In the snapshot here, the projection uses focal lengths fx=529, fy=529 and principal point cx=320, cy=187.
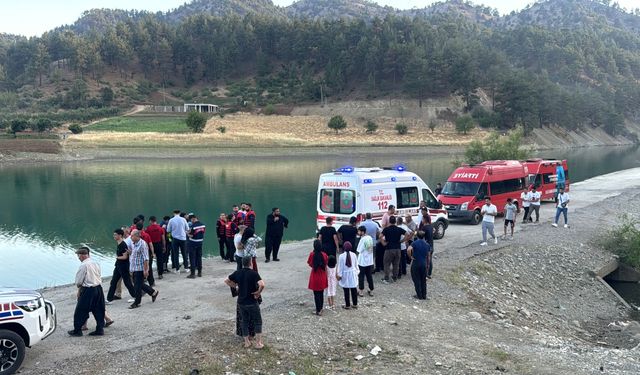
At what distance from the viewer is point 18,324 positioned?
8305 millimetres

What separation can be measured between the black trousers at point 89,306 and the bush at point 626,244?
18955 mm

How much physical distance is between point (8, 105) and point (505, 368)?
131730 millimetres

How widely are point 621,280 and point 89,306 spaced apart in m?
19.0

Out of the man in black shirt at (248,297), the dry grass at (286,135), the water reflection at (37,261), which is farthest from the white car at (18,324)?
the dry grass at (286,135)

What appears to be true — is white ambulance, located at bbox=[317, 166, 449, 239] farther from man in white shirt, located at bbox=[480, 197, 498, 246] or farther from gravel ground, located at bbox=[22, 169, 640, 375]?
man in white shirt, located at bbox=[480, 197, 498, 246]

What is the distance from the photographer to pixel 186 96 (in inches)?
5645

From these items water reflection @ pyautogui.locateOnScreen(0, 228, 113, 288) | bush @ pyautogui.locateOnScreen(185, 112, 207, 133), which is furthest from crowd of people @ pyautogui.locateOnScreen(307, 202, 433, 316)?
bush @ pyautogui.locateOnScreen(185, 112, 207, 133)

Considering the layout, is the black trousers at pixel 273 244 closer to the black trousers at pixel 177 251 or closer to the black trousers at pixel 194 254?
the black trousers at pixel 194 254

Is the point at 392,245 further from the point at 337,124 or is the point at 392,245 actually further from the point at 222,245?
the point at 337,124

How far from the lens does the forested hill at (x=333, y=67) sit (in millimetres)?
113250

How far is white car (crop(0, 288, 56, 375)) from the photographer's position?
8.10 m

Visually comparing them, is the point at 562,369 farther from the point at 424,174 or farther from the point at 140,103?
the point at 140,103

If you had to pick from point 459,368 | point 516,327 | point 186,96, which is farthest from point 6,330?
point 186,96

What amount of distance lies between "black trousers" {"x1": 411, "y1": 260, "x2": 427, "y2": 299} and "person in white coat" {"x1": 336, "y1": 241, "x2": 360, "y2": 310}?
2.07 metres
